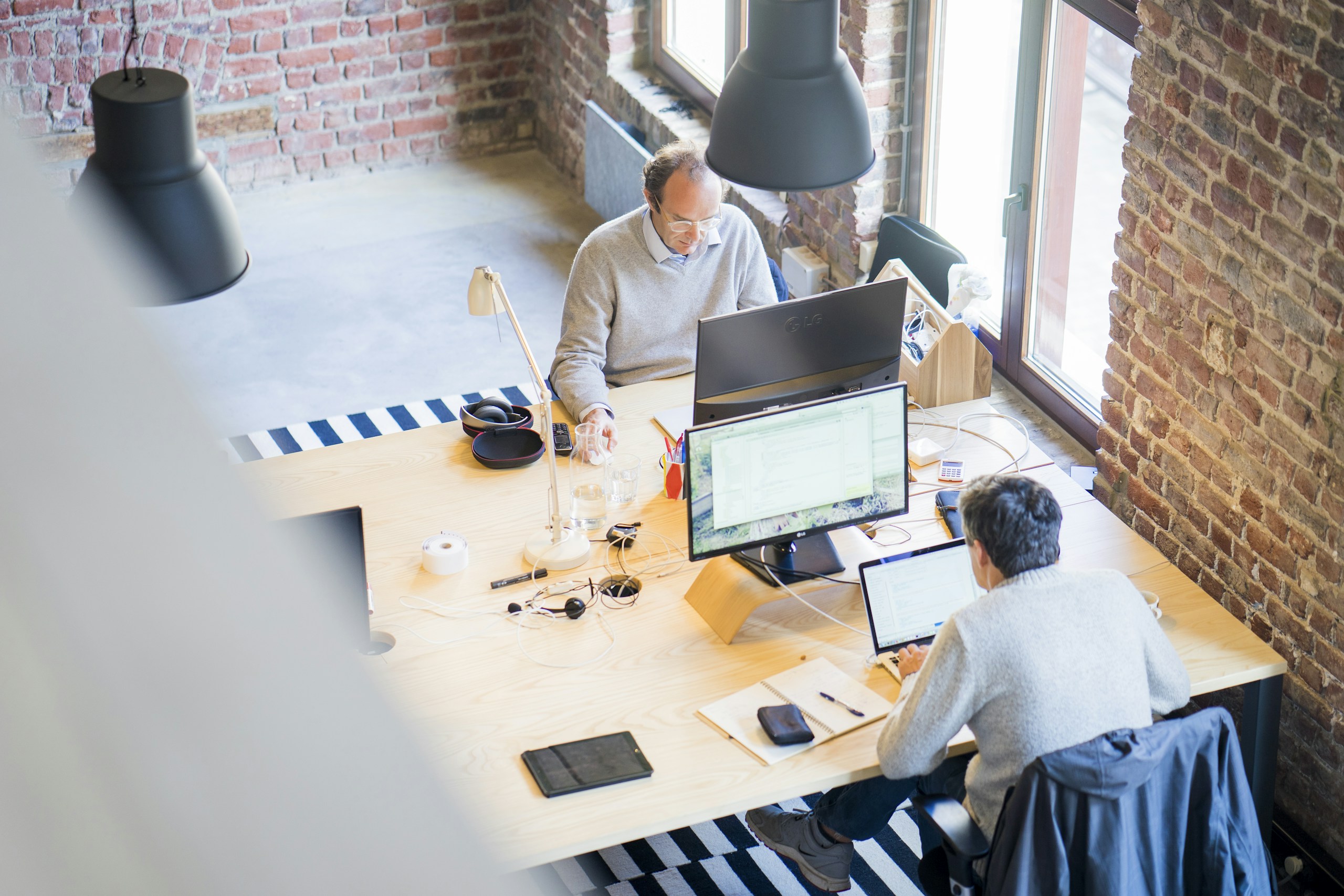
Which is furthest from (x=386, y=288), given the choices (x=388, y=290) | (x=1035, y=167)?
(x=1035, y=167)

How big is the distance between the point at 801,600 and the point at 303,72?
4.62 m

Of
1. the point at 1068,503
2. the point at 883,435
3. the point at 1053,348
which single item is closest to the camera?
the point at 883,435

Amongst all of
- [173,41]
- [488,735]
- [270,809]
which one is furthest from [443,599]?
[173,41]

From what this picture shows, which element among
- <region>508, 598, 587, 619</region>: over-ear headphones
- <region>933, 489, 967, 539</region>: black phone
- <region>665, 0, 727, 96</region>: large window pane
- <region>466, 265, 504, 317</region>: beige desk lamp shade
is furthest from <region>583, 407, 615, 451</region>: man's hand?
<region>665, 0, 727, 96</region>: large window pane

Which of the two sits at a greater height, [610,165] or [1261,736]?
[610,165]

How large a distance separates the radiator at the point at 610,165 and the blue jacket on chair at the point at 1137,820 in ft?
12.2

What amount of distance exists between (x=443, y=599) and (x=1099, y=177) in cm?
210

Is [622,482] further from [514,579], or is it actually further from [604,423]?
[514,579]

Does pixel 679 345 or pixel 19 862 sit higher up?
pixel 19 862

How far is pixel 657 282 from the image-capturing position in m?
3.50

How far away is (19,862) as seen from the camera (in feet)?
0.56

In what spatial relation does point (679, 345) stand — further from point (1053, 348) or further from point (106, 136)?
point (106, 136)

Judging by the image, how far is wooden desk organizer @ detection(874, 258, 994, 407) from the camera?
10.9 feet

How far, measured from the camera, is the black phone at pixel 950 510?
9.47ft
